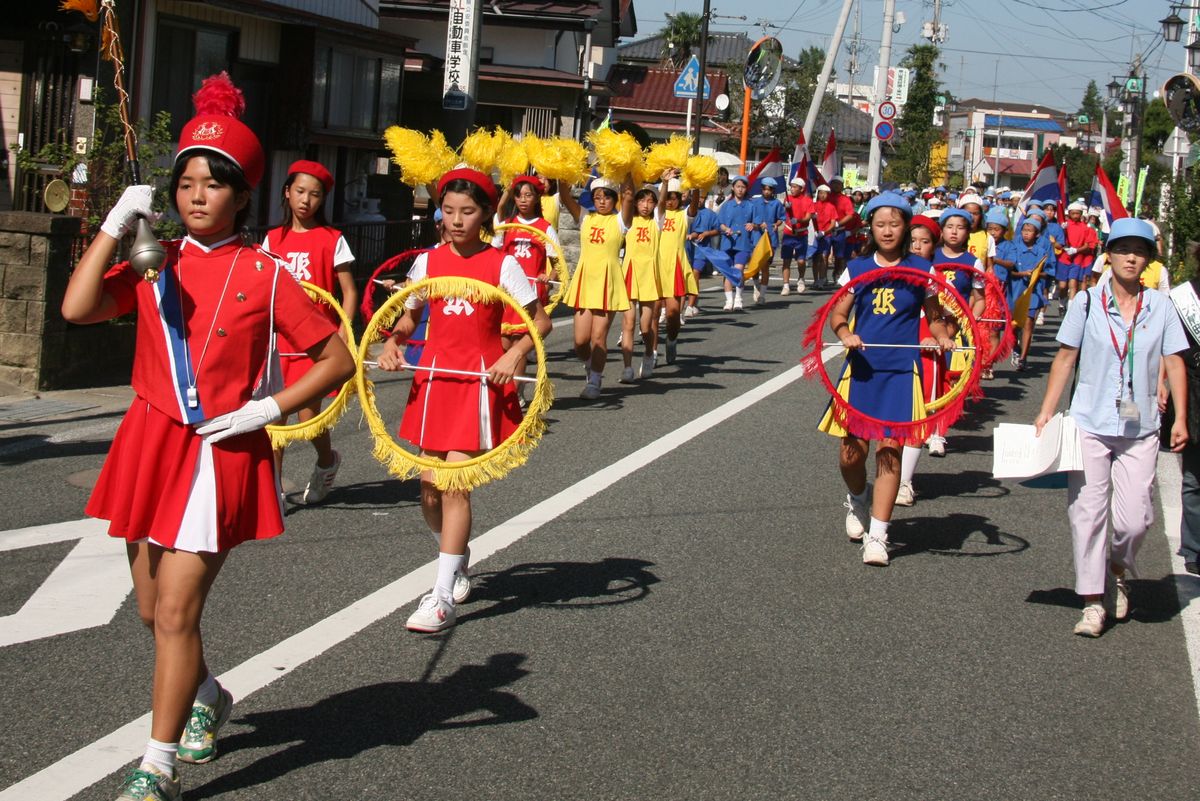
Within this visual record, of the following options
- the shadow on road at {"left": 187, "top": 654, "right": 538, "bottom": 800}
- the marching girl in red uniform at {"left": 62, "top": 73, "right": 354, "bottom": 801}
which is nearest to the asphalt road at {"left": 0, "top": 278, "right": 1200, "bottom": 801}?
the shadow on road at {"left": 187, "top": 654, "right": 538, "bottom": 800}

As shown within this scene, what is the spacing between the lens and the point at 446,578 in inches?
243

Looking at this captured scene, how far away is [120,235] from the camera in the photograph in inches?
156

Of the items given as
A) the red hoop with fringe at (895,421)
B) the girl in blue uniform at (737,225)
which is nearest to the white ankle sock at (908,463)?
the red hoop with fringe at (895,421)

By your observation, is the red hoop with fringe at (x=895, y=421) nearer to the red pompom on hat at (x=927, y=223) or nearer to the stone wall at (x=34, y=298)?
the red pompom on hat at (x=927, y=223)

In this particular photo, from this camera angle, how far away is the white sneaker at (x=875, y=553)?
777 centimetres

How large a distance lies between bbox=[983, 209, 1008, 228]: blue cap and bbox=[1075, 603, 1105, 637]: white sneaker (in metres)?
9.70

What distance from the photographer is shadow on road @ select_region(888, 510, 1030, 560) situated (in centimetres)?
834

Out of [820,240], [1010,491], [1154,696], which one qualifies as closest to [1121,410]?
[1154,696]

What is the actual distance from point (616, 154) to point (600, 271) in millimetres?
1079

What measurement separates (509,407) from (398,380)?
7657mm

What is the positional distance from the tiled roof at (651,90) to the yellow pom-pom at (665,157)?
45557mm

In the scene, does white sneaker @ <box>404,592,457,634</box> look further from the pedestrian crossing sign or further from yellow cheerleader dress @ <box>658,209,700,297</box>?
the pedestrian crossing sign

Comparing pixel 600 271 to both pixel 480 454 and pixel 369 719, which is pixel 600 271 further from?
pixel 369 719

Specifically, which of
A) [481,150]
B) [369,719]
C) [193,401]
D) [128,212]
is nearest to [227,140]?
[128,212]
